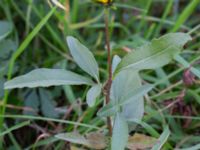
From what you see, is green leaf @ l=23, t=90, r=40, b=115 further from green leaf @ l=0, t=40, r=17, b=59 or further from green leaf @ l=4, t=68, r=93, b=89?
green leaf @ l=4, t=68, r=93, b=89

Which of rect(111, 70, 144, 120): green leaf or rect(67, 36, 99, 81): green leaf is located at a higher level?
rect(67, 36, 99, 81): green leaf

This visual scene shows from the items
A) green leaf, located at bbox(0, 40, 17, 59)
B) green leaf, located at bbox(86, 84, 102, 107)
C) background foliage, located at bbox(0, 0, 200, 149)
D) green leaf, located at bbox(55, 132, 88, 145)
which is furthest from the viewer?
green leaf, located at bbox(0, 40, 17, 59)

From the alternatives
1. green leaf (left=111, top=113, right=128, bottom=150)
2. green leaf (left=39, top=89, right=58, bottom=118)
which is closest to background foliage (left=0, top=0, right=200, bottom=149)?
green leaf (left=39, top=89, right=58, bottom=118)

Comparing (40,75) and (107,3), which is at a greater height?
(107,3)

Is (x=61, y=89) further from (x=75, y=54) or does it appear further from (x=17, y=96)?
(x=75, y=54)

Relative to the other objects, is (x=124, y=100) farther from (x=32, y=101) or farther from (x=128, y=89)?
(x=32, y=101)

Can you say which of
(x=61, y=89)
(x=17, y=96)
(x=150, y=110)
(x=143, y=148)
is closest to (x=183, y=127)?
(x=150, y=110)

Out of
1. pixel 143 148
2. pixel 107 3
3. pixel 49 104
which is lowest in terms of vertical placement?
pixel 143 148

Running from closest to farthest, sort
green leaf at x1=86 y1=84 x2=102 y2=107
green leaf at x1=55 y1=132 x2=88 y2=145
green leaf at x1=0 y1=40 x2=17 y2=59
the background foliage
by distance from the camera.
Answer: green leaf at x1=86 y1=84 x2=102 y2=107 → green leaf at x1=55 y1=132 x2=88 y2=145 → the background foliage → green leaf at x1=0 y1=40 x2=17 y2=59
